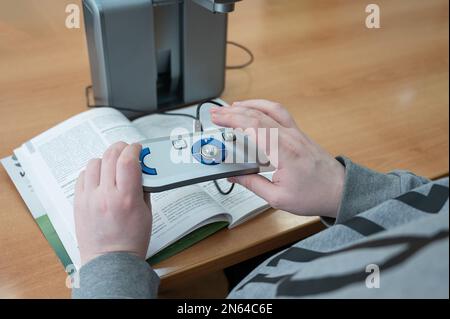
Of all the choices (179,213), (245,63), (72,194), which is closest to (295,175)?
(179,213)

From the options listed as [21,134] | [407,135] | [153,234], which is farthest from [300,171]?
[21,134]

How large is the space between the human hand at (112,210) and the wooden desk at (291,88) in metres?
0.06

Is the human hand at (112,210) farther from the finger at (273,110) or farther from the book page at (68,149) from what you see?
the finger at (273,110)

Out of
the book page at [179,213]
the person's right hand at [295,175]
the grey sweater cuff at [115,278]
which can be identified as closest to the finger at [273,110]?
the person's right hand at [295,175]

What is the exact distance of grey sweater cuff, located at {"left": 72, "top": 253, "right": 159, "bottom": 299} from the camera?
0.47 meters

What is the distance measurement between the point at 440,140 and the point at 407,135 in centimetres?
5

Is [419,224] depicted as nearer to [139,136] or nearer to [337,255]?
[337,255]

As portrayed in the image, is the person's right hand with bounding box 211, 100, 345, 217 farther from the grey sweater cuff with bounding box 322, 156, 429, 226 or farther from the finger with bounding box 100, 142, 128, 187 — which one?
the finger with bounding box 100, 142, 128, 187

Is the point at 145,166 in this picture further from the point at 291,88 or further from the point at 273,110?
the point at 291,88

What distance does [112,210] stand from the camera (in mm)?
509

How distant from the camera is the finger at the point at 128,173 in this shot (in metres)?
0.52

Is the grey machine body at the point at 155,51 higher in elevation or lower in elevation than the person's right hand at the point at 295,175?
higher

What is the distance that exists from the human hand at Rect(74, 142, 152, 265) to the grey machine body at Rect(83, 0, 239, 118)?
242 mm

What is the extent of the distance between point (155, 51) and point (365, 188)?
40 centimetres
